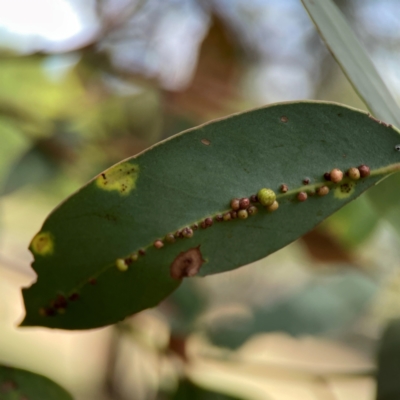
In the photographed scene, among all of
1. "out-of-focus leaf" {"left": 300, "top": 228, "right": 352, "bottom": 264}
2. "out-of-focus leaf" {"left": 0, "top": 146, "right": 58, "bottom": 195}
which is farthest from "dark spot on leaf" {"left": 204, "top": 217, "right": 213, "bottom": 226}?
"out-of-focus leaf" {"left": 300, "top": 228, "right": 352, "bottom": 264}

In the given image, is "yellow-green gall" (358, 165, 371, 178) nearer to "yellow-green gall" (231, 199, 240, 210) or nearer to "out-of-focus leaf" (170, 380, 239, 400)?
"yellow-green gall" (231, 199, 240, 210)

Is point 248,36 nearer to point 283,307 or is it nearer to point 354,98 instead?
point 354,98

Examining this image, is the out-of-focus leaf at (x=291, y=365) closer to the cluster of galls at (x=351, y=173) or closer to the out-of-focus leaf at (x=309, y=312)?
the out-of-focus leaf at (x=309, y=312)

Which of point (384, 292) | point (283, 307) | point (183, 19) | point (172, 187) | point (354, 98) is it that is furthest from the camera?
point (354, 98)

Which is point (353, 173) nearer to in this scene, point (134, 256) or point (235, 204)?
point (235, 204)

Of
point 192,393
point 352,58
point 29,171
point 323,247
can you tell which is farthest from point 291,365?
point 352,58

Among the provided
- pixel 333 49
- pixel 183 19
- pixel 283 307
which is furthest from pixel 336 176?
pixel 183 19

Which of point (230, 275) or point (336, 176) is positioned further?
point (230, 275)
